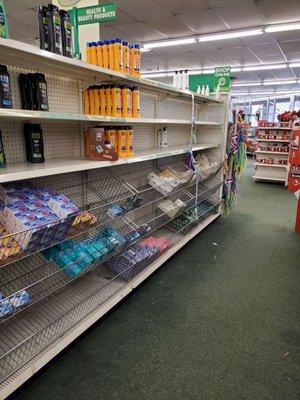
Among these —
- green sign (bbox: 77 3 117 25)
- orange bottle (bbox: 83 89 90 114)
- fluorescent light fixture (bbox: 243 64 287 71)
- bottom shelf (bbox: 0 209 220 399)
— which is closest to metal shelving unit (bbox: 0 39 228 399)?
bottom shelf (bbox: 0 209 220 399)

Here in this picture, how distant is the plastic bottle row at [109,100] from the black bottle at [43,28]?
60cm

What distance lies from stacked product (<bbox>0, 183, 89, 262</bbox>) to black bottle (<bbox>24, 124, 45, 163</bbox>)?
0.20 metres

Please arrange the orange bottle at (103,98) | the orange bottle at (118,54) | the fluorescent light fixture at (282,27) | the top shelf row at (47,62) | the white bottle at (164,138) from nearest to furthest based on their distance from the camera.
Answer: the top shelf row at (47,62), the orange bottle at (118,54), the orange bottle at (103,98), the white bottle at (164,138), the fluorescent light fixture at (282,27)

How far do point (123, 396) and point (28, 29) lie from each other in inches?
336

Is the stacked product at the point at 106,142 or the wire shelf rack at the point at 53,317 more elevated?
the stacked product at the point at 106,142

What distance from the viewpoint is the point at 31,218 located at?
1693 millimetres

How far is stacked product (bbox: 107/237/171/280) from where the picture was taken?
2.66 metres

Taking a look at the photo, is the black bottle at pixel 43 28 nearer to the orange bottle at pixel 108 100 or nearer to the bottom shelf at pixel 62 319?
the orange bottle at pixel 108 100

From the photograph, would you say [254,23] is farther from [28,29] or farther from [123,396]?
[123,396]

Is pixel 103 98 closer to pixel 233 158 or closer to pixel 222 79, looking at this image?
pixel 222 79

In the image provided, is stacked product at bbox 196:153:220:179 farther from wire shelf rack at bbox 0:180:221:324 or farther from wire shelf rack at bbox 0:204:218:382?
wire shelf rack at bbox 0:204:218:382

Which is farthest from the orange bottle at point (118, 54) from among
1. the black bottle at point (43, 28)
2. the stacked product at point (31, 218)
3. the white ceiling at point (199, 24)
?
the white ceiling at point (199, 24)

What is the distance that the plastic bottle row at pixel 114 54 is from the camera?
2.18 metres

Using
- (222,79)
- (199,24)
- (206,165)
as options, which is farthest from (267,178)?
(206,165)
